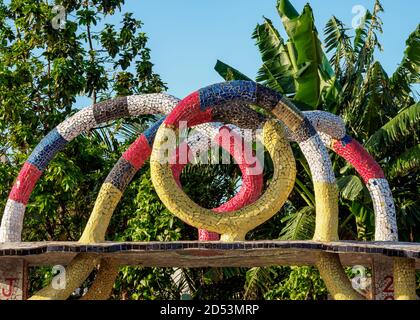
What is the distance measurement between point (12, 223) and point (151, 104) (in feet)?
7.10

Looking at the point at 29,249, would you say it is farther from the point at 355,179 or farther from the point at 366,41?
the point at 366,41

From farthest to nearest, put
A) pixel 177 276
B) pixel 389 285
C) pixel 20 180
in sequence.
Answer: pixel 177 276, pixel 20 180, pixel 389 285

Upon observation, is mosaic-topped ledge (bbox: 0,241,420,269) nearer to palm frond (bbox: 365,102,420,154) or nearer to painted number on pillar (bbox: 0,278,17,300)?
painted number on pillar (bbox: 0,278,17,300)

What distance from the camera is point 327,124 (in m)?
10.3

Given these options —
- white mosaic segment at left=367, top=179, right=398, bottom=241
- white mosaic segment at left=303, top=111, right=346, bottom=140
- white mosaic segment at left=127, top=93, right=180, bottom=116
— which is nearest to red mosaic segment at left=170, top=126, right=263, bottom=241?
white mosaic segment at left=127, top=93, right=180, bottom=116

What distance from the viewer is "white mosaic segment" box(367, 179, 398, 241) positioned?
977 centimetres

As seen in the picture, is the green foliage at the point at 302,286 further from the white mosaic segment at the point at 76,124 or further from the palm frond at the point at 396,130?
the white mosaic segment at the point at 76,124

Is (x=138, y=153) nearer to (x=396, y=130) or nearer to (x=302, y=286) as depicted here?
(x=302, y=286)

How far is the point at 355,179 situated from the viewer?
46.3 feet

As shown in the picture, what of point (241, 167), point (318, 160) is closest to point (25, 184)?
point (241, 167)

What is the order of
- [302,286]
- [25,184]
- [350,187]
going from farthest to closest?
1. [302,286]
2. [350,187]
3. [25,184]

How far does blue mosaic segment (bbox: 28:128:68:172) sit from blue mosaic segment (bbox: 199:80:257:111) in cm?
216
